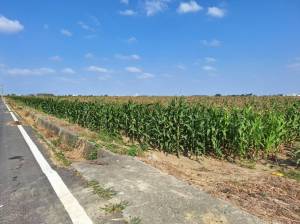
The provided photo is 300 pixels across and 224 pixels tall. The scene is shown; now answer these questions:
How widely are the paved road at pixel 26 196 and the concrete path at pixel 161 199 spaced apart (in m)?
0.88

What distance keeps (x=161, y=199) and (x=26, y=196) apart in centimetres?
242

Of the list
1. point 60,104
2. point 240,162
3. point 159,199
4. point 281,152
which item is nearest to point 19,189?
point 159,199

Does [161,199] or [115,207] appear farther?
[161,199]

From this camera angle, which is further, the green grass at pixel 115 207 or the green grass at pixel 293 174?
the green grass at pixel 293 174

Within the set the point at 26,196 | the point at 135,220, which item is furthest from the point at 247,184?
the point at 26,196

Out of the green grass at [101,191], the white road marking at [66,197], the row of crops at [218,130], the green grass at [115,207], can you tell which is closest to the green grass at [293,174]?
the row of crops at [218,130]

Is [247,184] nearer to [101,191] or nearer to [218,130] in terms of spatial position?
[101,191]

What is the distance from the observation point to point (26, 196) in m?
6.87

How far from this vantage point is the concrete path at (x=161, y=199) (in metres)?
5.03

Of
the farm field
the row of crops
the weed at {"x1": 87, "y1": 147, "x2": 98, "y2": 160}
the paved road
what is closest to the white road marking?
the paved road

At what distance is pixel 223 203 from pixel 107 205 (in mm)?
1573

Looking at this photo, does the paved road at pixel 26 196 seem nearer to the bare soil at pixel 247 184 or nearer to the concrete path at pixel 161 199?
the concrete path at pixel 161 199

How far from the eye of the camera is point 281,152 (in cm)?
1153

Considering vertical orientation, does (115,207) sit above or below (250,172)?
above
